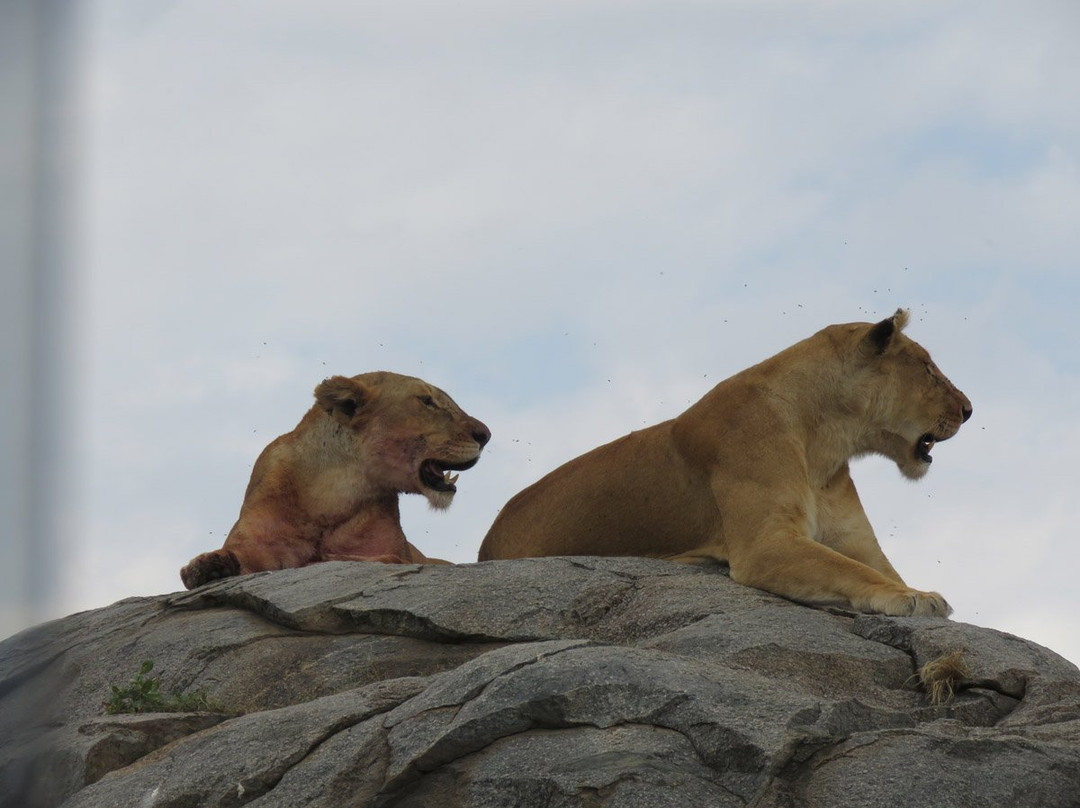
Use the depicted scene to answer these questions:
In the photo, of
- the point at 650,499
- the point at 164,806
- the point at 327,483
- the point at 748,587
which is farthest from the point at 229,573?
the point at 164,806

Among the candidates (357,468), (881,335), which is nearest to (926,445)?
(881,335)

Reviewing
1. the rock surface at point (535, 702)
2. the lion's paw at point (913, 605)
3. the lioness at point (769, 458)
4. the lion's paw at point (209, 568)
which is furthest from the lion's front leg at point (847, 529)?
the lion's paw at point (209, 568)

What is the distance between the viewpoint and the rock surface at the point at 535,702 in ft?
16.3

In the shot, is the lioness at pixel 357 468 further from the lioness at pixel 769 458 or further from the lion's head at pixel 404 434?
the lioness at pixel 769 458

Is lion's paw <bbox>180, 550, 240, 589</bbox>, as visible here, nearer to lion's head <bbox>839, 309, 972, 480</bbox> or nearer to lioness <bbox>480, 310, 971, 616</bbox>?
lioness <bbox>480, 310, 971, 616</bbox>

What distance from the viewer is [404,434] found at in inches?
401

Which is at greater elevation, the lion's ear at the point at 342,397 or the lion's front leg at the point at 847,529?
the lion's ear at the point at 342,397

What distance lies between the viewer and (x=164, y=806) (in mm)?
5445

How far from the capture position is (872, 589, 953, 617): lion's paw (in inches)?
298

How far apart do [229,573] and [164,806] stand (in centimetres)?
402

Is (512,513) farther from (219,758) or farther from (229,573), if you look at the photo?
(219,758)

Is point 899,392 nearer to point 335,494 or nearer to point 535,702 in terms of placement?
point 335,494

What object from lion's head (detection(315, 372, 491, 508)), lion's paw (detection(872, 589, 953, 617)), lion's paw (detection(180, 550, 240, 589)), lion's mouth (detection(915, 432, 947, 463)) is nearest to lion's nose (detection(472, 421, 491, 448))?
lion's head (detection(315, 372, 491, 508))

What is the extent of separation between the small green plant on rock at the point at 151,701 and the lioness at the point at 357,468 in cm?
273
